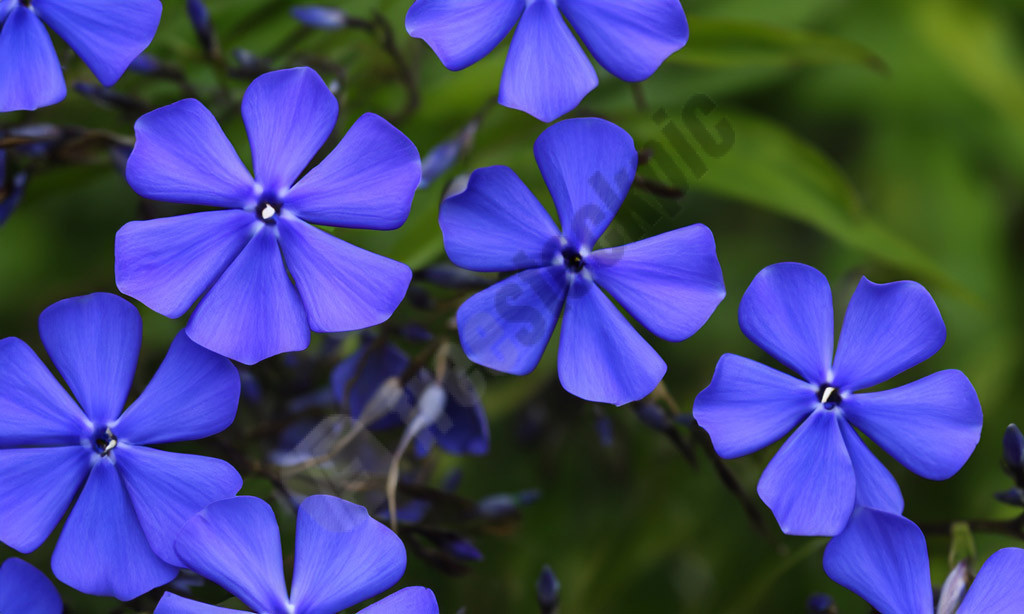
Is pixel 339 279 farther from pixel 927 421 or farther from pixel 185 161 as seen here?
pixel 927 421

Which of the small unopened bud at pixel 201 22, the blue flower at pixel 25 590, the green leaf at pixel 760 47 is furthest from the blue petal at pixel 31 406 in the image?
the green leaf at pixel 760 47

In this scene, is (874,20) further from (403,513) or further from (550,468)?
(403,513)

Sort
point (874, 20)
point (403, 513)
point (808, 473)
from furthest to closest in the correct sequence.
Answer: point (874, 20) → point (403, 513) → point (808, 473)

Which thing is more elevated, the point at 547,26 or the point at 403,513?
the point at 547,26

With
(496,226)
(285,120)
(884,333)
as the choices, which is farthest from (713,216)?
(285,120)

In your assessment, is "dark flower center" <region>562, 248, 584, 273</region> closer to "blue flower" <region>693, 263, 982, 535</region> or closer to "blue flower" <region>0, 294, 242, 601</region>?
"blue flower" <region>693, 263, 982, 535</region>

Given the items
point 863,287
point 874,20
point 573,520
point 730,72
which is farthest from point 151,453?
point 874,20
